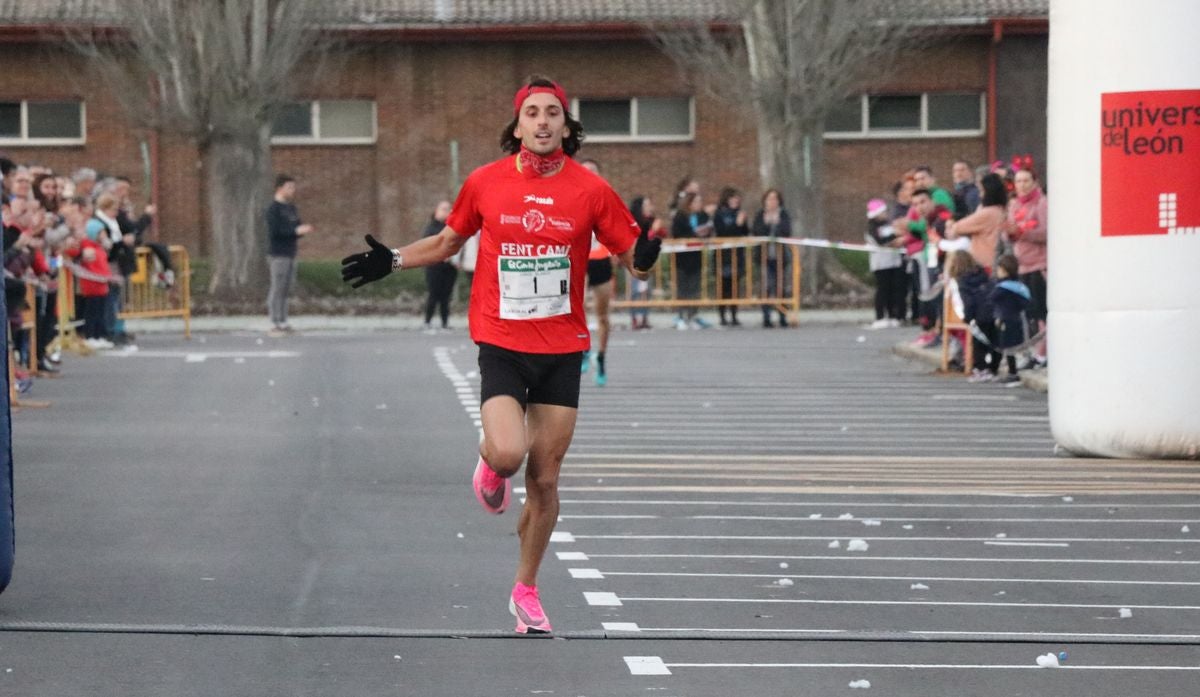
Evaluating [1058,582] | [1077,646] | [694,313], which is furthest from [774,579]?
[694,313]

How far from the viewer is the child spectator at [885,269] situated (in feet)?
97.1

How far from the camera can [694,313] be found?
32594 millimetres

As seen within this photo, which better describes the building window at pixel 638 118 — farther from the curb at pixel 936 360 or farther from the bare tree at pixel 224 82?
the curb at pixel 936 360

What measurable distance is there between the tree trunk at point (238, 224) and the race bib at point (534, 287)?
2940 centimetres

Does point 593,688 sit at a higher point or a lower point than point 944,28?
lower

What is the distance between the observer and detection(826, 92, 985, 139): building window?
44531mm

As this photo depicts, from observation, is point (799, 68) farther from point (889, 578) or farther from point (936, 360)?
point (889, 578)

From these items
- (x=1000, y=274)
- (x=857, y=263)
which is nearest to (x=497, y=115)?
(x=857, y=263)

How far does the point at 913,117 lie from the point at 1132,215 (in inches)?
1207

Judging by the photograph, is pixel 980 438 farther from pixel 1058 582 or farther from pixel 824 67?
pixel 824 67

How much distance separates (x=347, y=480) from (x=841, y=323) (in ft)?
65.8

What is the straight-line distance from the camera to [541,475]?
8547 millimetres

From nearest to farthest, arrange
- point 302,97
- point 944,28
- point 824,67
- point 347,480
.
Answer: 1. point 347,480
2. point 824,67
3. point 302,97
4. point 944,28

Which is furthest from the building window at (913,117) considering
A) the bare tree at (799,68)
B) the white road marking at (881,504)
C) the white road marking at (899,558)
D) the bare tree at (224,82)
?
the white road marking at (899,558)
